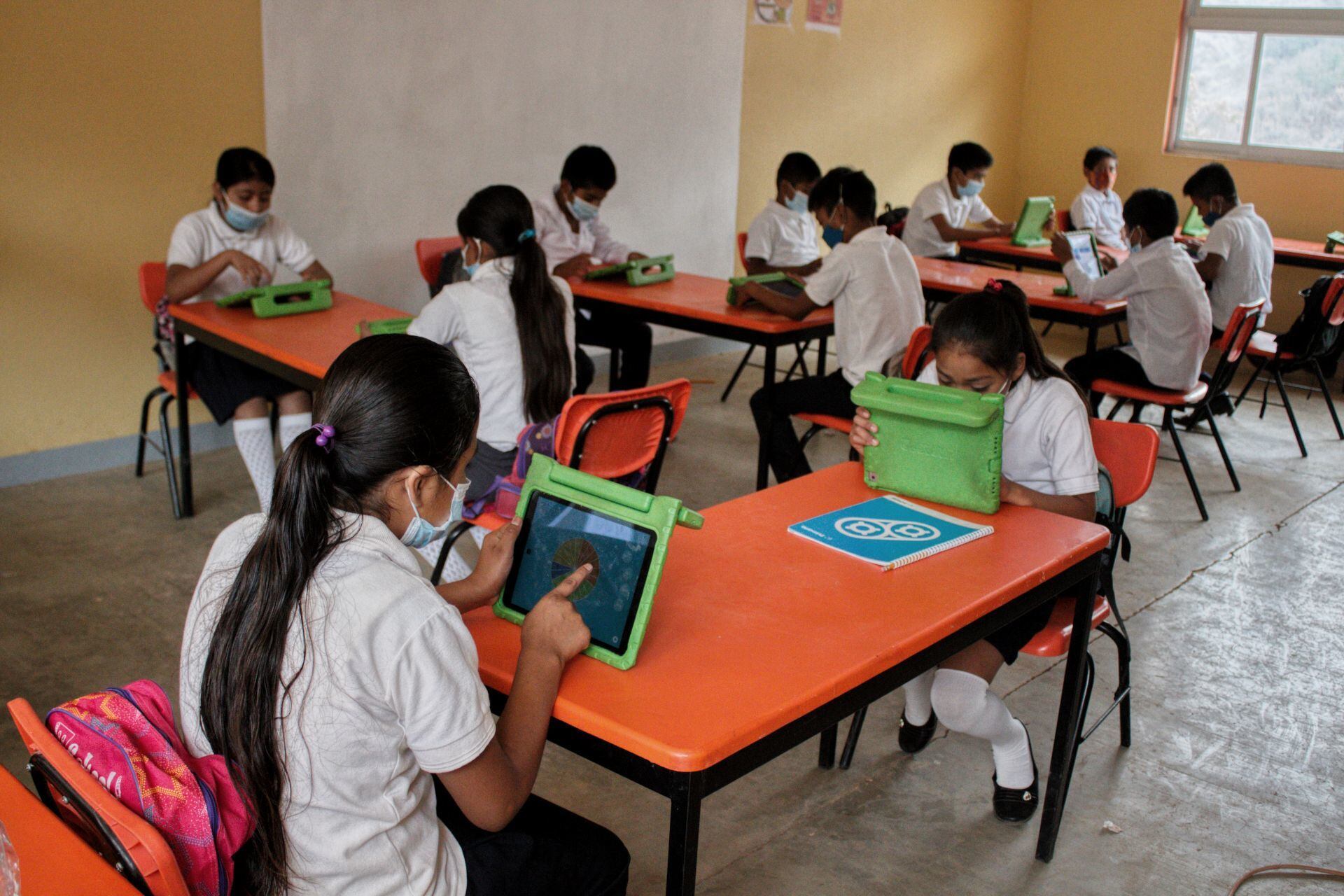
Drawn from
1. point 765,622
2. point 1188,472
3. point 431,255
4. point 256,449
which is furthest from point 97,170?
point 1188,472

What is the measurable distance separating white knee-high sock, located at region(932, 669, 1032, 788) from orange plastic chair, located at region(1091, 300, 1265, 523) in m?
2.21

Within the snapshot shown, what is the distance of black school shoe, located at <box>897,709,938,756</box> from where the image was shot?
2574 millimetres

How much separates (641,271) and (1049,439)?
7.80 feet

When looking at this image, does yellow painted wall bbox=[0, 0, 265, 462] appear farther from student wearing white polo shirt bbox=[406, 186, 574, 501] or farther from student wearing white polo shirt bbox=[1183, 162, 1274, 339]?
student wearing white polo shirt bbox=[1183, 162, 1274, 339]

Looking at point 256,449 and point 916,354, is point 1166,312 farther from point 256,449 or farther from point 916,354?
point 256,449

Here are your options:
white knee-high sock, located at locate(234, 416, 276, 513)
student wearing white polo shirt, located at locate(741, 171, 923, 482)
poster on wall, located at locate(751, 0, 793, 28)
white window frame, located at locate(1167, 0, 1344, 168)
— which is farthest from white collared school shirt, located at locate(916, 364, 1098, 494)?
white window frame, located at locate(1167, 0, 1344, 168)

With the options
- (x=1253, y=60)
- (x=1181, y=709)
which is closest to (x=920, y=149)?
(x=1253, y=60)

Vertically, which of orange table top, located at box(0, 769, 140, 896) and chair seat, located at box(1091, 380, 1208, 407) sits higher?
orange table top, located at box(0, 769, 140, 896)

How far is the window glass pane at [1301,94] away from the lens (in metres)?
7.23

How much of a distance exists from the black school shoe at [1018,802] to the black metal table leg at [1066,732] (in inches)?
2.8

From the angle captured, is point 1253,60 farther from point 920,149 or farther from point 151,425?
point 151,425

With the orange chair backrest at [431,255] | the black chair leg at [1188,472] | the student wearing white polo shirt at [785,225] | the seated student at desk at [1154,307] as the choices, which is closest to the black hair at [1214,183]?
the seated student at desk at [1154,307]

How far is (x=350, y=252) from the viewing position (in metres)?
4.82

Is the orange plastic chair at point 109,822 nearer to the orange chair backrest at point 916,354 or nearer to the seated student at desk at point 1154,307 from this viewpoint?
the orange chair backrest at point 916,354
